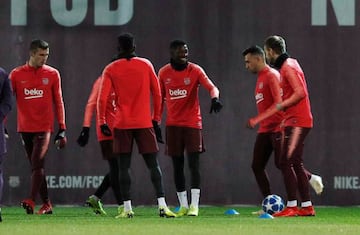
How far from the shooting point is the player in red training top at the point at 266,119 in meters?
15.5

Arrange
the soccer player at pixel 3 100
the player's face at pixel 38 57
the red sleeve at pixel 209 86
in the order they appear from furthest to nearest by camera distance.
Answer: the player's face at pixel 38 57 < the red sleeve at pixel 209 86 < the soccer player at pixel 3 100

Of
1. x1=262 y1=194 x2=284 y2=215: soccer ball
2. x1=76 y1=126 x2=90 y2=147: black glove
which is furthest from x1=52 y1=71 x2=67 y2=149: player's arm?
x1=262 y1=194 x2=284 y2=215: soccer ball

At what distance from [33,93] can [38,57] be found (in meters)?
0.46

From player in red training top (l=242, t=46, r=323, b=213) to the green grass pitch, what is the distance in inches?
21.5

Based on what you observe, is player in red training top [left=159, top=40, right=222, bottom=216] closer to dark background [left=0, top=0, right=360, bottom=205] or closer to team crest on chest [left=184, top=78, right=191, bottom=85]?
team crest on chest [left=184, top=78, right=191, bottom=85]

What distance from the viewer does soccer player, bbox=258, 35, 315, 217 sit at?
14859 millimetres

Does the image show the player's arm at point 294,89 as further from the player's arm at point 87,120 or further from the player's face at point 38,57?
the player's face at point 38,57

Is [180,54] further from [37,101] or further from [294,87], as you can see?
[37,101]

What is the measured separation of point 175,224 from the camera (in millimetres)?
13320

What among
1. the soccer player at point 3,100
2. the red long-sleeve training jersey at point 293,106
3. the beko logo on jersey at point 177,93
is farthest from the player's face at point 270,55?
the soccer player at point 3,100

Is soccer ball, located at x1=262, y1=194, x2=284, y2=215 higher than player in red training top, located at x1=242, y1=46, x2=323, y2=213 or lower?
lower

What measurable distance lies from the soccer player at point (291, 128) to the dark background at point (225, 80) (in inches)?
120

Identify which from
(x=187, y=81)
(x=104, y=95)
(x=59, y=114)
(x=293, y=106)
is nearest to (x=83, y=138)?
(x=104, y=95)

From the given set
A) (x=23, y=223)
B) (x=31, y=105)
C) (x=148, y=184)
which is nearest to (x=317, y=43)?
(x=148, y=184)
